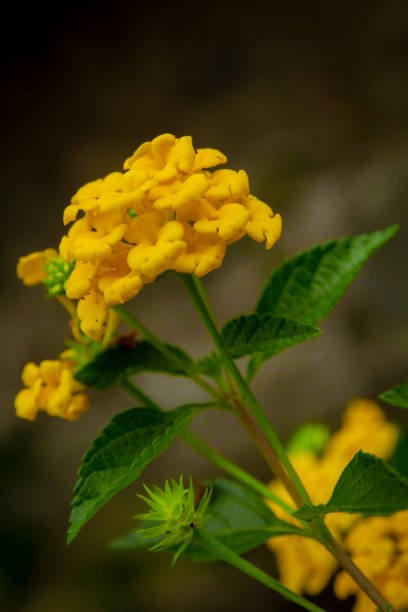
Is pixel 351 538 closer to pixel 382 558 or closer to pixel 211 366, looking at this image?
pixel 382 558

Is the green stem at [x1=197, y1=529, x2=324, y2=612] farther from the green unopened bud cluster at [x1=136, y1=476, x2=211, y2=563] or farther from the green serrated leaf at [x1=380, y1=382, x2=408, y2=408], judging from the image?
the green serrated leaf at [x1=380, y1=382, x2=408, y2=408]

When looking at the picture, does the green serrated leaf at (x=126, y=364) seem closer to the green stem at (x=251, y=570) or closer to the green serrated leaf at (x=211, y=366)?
the green serrated leaf at (x=211, y=366)

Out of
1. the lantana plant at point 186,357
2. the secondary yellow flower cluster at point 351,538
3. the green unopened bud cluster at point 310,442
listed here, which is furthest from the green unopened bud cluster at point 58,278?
the green unopened bud cluster at point 310,442

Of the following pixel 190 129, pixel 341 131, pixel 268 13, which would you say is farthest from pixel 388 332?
pixel 268 13

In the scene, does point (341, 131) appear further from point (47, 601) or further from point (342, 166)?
point (47, 601)

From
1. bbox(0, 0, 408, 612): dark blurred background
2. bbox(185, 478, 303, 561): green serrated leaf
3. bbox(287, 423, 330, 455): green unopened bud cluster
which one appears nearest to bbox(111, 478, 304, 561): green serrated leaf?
bbox(185, 478, 303, 561): green serrated leaf

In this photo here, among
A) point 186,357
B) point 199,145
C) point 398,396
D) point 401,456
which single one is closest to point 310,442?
point 401,456
